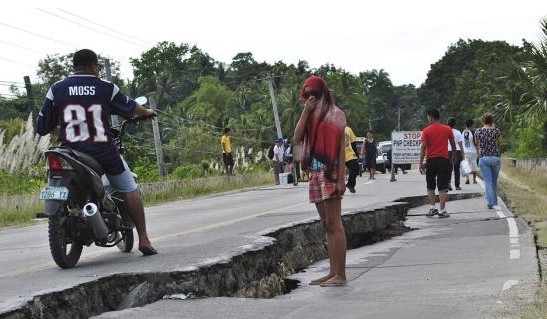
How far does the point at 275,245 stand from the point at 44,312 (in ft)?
11.7

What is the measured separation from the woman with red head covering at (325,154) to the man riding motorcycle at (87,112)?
63.9 inches

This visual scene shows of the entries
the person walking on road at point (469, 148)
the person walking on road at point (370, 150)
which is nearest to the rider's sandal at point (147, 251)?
the person walking on road at point (469, 148)

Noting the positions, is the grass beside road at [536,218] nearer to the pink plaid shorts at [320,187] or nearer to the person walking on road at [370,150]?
the pink plaid shorts at [320,187]

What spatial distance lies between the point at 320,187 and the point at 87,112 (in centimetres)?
212

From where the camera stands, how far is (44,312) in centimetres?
546

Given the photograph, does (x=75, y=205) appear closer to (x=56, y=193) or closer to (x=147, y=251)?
(x=56, y=193)

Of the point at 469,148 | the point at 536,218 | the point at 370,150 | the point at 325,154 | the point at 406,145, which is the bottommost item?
the point at 536,218

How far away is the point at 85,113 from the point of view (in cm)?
718

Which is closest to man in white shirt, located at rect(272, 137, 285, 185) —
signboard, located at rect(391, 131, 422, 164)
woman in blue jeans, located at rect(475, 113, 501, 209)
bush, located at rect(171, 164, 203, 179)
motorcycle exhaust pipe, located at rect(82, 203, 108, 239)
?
signboard, located at rect(391, 131, 422, 164)

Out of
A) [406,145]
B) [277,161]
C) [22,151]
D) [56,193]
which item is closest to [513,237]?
[56,193]

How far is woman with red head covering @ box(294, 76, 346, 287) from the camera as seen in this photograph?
277 inches

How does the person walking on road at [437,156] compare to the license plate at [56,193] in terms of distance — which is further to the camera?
the person walking on road at [437,156]

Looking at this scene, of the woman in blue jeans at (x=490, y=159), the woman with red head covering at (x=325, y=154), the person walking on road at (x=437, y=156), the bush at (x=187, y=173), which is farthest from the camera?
the bush at (x=187, y=173)

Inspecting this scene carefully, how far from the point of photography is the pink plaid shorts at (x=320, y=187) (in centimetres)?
703
